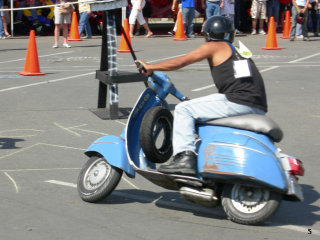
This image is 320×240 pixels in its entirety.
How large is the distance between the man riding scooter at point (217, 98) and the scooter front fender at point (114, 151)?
0.34 m

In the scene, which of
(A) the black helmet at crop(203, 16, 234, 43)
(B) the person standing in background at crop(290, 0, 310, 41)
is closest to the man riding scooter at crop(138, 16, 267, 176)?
(A) the black helmet at crop(203, 16, 234, 43)

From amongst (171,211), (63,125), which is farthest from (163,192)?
(63,125)

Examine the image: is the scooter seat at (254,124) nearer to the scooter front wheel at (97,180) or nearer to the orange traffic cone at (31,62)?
the scooter front wheel at (97,180)

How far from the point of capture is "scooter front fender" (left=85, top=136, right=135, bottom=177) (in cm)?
565

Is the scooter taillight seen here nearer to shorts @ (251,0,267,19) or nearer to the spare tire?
the spare tire

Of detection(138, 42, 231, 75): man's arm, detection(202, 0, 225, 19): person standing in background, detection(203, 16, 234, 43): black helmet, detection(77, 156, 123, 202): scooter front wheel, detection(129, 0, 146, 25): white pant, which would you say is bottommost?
detection(77, 156, 123, 202): scooter front wheel

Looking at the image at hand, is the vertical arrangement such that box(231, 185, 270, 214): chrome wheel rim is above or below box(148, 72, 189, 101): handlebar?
below

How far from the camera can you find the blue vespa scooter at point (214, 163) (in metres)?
5.09

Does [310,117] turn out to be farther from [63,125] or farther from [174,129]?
[174,129]

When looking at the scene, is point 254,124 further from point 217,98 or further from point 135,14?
point 135,14

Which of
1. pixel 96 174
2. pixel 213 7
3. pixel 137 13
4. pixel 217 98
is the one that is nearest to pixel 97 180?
pixel 96 174

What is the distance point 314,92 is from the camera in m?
11.6

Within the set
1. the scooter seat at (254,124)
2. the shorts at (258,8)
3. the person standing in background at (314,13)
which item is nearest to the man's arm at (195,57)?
the scooter seat at (254,124)

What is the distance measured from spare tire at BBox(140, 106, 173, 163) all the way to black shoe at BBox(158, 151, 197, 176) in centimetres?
27
